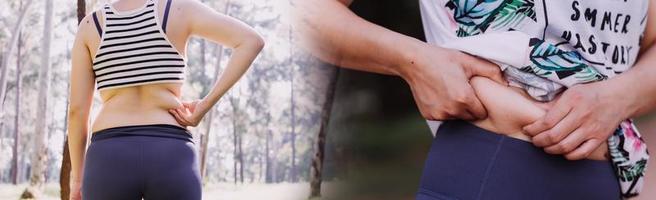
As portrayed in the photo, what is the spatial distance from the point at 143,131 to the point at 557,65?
3.28 ft

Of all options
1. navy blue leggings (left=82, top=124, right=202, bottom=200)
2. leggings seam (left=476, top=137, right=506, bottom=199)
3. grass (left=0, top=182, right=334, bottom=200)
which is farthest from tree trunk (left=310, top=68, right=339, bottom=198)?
grass (left=0, top=182, right=334, bottom=200)

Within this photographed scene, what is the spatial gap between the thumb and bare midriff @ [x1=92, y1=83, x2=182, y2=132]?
38.0 inches

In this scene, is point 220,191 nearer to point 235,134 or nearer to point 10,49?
point 235,134

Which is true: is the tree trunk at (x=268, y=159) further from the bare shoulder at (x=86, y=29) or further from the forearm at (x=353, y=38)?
the forearm at (x=353, y=38)

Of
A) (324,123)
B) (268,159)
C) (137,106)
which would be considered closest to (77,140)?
(137,106)

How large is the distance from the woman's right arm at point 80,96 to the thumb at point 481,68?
3.53 ft

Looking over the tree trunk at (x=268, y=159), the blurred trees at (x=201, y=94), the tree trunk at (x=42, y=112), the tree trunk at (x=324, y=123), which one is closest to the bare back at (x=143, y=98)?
the tree trunk at (x=324, y=123)

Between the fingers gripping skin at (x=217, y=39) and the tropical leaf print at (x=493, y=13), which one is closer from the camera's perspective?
the tropical leaf print at (x=493, y=13)

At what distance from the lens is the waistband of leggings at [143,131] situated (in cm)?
142

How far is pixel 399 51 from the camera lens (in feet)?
1.93

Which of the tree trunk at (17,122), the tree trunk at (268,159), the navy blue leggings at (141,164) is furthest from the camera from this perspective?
the tree trunk at (17,122)

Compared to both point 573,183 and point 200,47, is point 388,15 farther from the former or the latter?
point 200,47

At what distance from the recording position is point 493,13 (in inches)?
23.0

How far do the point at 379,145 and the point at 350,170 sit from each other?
1.5 inches
